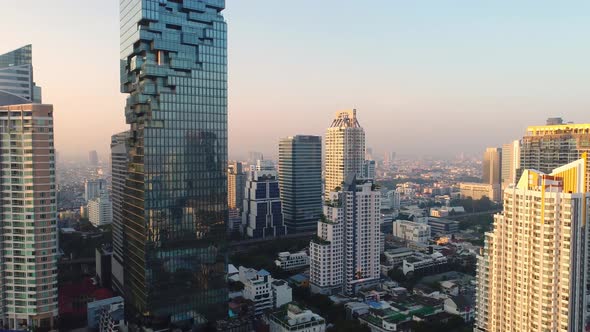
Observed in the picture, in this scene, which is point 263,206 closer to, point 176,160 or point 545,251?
point 176,160

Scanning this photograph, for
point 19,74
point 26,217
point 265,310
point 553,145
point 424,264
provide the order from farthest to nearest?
point 424,264, point 553,145, point 19,74, point 265,310, point 26,217

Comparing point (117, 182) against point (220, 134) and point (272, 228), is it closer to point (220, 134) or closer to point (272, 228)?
point (220, 134)

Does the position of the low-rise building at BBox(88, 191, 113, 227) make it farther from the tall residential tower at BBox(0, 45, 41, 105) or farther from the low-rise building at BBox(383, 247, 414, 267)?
the low-rise building at BBox(383, 247, 414, 267)

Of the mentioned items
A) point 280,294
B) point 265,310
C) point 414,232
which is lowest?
point 265,310

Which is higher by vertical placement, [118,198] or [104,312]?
[118,198]

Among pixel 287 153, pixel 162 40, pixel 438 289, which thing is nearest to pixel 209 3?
pixel 162 40

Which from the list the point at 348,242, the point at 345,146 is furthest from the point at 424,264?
the point at 345,146
